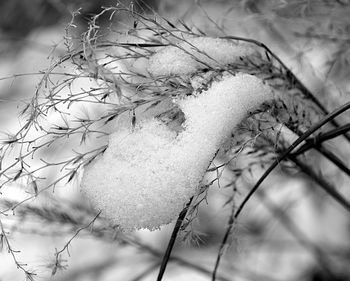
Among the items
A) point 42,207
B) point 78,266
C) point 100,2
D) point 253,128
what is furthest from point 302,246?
point 100,2

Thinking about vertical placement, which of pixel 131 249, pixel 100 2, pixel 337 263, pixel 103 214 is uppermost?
pixel 100 2

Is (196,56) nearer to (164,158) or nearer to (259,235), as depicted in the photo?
(164,158)

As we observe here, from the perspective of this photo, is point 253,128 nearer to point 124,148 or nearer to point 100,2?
point 124,148

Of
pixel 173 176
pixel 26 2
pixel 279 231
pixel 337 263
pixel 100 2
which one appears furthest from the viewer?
pixel 26 2

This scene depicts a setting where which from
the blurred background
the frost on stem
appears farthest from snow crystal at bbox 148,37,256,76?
the blurred background

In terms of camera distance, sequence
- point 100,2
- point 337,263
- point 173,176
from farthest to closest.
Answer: point 100,2 → point 337,263 → point 173,176

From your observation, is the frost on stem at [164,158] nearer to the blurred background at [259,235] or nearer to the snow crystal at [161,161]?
the snow crystal at [161,161]

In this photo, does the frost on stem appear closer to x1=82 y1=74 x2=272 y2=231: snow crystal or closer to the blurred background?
x1=82 y1=74 x2=272 y2=231: snow crystal

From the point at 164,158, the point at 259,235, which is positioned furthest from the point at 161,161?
the point at 259,235
